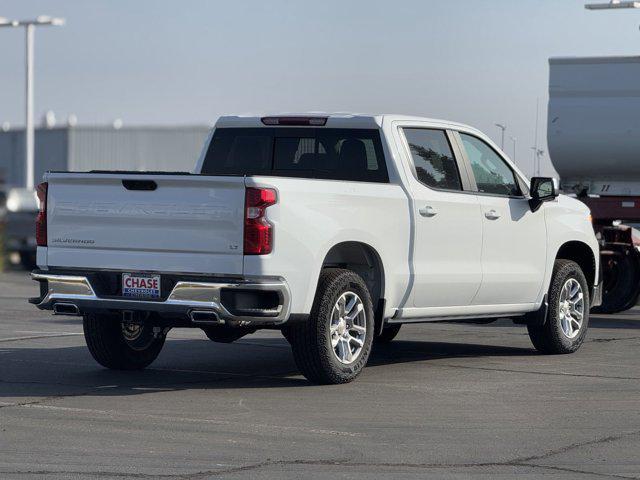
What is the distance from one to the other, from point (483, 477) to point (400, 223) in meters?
4.14

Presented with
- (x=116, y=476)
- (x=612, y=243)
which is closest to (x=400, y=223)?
(x=116, y=476)

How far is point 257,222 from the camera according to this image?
9.98 metres

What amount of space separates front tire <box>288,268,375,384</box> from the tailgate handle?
1434 mm

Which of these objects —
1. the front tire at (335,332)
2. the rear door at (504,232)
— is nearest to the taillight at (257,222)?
the front tire at (335,332)

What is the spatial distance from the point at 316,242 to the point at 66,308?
194 cm

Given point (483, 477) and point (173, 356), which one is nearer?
point (483, 477)

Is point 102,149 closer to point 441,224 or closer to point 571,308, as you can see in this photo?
point 571,308

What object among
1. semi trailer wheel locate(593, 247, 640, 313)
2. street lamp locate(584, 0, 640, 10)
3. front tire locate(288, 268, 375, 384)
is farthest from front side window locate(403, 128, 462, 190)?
street lamp locate(584, 0, 640, 10)

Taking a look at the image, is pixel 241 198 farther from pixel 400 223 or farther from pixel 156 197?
pixel 400 223

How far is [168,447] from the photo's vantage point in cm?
813

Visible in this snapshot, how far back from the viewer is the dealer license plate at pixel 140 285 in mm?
10336

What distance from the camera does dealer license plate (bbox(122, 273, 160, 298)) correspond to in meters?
10.3

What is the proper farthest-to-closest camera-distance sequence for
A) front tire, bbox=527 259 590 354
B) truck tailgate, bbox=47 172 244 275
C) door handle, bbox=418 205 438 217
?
front tire, bbox=527 259 590 354, door handle, bbox=418 205 438 217, truck tailgate, bbox=47 172 244 275

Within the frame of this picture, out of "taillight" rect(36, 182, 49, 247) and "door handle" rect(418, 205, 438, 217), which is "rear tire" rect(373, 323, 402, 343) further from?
"taillight" rect(36, 182, 49, 247)
